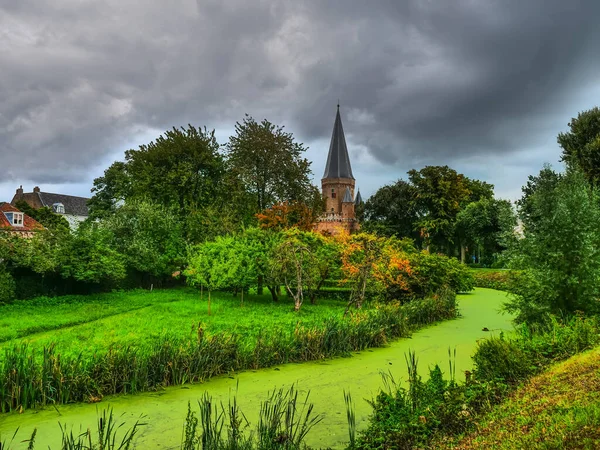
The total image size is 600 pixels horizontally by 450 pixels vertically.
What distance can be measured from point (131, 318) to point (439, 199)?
3250cm

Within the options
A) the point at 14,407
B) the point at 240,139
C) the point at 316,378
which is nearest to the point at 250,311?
the point at 316,378

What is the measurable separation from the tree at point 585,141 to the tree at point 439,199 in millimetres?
12387

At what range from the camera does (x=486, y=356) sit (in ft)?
21.9

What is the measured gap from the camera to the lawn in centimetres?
1158

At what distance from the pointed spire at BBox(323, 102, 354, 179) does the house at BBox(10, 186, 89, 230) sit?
35.5 m

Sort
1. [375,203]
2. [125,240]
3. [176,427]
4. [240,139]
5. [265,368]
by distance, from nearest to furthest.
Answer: [176,427]
[265,368]
[125,240]
[240,139]
[375,203]

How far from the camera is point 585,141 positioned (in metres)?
28.0

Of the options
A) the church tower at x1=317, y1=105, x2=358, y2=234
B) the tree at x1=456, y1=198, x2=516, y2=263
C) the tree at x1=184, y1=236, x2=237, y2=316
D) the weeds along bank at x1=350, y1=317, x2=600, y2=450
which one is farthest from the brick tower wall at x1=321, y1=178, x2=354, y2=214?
the weeds along bank at x1=350, y1=317, x2=600, y2=450

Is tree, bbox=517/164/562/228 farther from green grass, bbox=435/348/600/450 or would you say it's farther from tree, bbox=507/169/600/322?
green grass, bbox=435/348/600/450

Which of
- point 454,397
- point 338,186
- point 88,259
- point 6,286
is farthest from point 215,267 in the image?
point 338,186

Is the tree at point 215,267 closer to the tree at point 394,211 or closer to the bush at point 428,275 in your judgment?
the bush at point 428,275

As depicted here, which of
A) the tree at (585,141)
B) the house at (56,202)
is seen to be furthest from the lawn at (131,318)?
the house at (56,202)

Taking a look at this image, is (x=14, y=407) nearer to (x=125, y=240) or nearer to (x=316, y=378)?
(x=316, y=378)

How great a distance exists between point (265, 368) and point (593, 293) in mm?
7635
